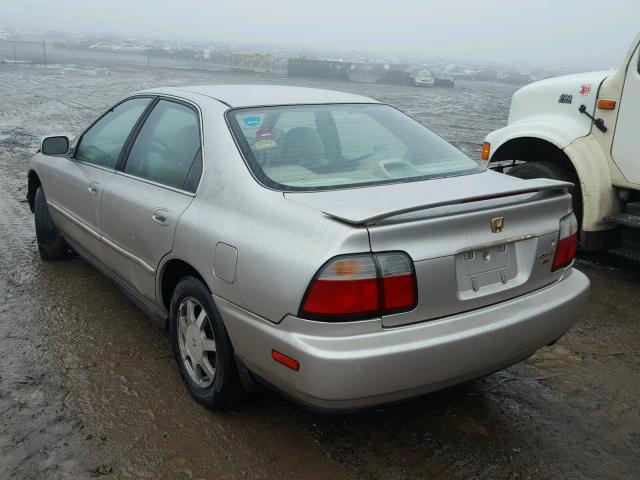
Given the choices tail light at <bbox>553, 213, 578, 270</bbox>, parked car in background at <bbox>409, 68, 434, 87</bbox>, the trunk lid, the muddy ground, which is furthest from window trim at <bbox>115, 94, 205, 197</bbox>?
parked car in background at <bbox>409, 68, 434, 87</bbox>

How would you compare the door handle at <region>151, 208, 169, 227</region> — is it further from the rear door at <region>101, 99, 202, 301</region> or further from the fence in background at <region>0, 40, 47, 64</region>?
the fence in background at <region>0, 40, 47, 64</region>

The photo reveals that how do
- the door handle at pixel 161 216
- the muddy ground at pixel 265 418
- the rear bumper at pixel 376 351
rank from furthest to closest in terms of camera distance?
the door handle at pixel 161 216, the muddy ground at pixel 265 418, the rear bumper at pixel 376 351

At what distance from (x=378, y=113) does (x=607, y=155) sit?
97.1 inches

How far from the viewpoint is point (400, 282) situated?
7.97 ft

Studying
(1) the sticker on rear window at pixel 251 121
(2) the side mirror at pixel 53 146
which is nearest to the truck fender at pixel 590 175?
(1) the sticker on rear window at pixel 251 121

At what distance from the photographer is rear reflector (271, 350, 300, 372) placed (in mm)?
2420

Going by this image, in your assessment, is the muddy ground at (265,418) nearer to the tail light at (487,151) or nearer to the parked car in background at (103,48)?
the tail light at (487,151)

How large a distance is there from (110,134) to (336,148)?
1.79 meters

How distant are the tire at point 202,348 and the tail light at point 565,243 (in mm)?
1637

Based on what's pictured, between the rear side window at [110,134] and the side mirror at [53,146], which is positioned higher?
the rear side window at [110,134]

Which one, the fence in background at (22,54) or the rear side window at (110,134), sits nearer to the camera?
the rear side window at (110,134)

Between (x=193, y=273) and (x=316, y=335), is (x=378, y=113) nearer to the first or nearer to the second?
(x=193, y=273)

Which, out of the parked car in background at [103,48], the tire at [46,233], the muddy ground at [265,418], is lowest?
the muddy ground at [265,418]

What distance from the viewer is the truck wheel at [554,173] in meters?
5.52
